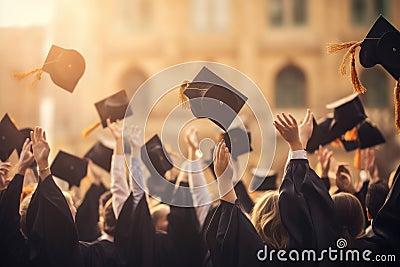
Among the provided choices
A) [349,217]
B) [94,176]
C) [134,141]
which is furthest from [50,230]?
[94,176]

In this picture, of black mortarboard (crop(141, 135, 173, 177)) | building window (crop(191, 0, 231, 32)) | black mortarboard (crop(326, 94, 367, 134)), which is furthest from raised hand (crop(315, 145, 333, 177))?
building window (crop(191, 0, 231, 32))

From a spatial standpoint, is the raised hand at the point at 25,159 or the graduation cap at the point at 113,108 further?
the graduation cap at the point at 113,108

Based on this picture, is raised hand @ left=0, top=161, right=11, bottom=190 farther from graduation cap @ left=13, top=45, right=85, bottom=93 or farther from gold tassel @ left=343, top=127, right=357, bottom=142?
gold tassel @ left=343, top=127, right=357, bottom=142

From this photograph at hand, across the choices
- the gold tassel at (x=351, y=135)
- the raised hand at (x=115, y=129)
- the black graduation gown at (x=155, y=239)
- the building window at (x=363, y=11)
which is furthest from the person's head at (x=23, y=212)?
the building window at (x=363, y=11)

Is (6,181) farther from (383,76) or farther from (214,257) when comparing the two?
(383,76)

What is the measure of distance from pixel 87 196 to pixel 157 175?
0.69 meters

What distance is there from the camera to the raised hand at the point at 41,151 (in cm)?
317

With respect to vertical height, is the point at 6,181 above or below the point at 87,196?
above

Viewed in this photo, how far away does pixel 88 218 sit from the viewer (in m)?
4.41

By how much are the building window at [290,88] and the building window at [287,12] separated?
1432 mm

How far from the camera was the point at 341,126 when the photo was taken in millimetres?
4184

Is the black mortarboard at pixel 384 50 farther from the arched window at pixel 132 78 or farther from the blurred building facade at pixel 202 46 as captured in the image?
the arched window at pixel 132 78

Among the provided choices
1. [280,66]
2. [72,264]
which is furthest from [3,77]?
[72,264]

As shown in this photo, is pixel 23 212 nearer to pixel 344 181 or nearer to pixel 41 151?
pixel 41 151
